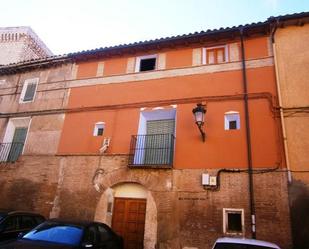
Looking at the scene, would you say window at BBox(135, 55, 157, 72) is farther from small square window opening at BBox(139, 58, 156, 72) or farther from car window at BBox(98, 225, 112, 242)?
car window at BBox(98, 225, 112, 242)

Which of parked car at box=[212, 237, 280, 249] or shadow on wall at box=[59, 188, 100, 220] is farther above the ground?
shadow on wall at box=[59, 188, 100, 220]

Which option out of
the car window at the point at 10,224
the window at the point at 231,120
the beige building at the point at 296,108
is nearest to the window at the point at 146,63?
the window at the point at 231,120

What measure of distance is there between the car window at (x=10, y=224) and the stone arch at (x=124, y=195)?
10.3ft

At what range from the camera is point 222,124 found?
33.4ft

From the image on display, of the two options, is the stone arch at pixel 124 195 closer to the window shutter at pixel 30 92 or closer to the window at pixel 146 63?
the window at pixel 146 63

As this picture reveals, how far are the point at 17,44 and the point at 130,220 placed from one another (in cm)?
1651

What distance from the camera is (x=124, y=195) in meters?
10.8

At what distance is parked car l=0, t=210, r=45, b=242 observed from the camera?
24.7 feet

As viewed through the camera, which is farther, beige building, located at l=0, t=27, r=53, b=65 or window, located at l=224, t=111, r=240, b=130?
beige building, located at l=0, t=27, r=53, b=65

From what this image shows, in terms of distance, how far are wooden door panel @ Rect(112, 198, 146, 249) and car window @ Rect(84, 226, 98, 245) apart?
3.33m

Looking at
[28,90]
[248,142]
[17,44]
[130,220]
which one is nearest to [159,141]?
[130,220]

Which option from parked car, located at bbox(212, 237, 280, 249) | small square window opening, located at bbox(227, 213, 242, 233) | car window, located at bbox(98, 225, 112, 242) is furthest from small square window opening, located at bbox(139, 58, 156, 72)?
parked car, located at bbox(212, 237, 280, 249)

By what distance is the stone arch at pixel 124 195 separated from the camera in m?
9.87

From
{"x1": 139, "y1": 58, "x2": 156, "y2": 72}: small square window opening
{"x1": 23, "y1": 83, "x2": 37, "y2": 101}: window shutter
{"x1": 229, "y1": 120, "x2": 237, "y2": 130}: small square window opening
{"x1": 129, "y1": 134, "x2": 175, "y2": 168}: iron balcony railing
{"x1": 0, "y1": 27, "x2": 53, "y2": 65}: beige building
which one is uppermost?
{"x1": 0, "y1": 27, "x2": 53, "y2": 65}: beige building
